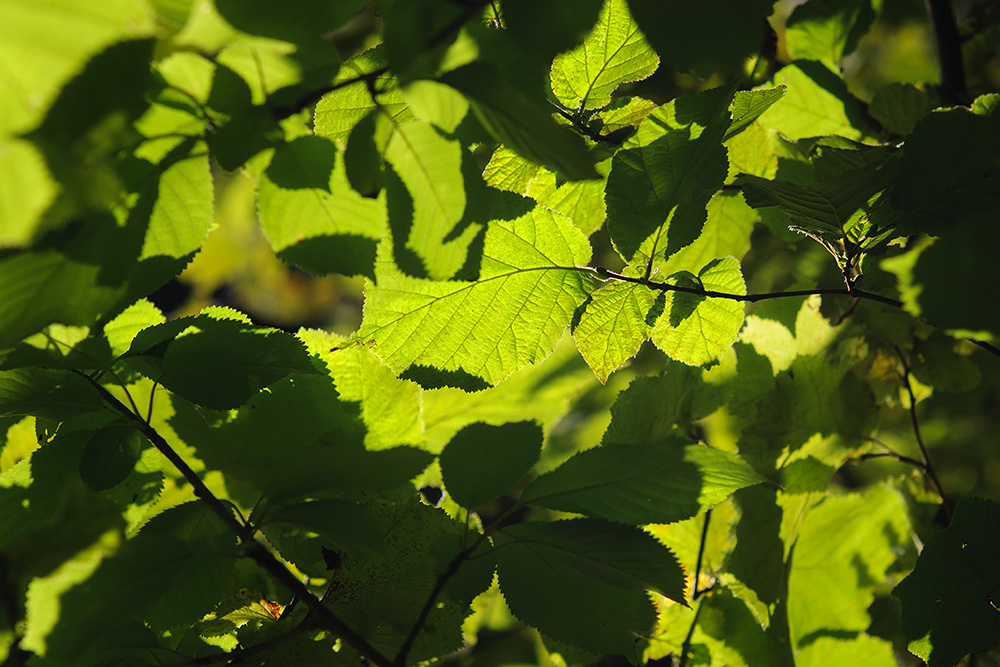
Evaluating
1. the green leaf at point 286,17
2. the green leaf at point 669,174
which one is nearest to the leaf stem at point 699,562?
the green leaf at point 669,174

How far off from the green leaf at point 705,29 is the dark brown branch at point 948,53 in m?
0.93

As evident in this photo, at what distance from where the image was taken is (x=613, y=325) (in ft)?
2.42

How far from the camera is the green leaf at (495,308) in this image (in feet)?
2.42

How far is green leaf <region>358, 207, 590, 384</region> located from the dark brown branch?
2.69 ft

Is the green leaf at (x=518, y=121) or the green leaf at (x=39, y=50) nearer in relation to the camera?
the green leaf at (x=39, y=50)

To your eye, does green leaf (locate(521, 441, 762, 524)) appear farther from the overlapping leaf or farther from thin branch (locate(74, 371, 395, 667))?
thin branch (locate(74, 371, 395, 667))

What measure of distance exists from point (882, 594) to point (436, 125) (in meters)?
1.62

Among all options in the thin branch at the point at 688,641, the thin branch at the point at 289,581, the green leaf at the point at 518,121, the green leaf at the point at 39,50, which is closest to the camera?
the green leaf at the point at 39,50

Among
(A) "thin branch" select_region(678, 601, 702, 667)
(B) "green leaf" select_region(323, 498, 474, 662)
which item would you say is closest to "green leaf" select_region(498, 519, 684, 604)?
(B) "green leaf" select_region(323, 498, 474, 662)

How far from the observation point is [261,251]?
4.53 m

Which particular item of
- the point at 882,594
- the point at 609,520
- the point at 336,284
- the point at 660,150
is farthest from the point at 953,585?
the point at 336,284

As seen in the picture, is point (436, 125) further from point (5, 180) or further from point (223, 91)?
point (5, 180)

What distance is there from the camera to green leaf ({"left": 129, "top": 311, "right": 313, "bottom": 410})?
2.07 feet

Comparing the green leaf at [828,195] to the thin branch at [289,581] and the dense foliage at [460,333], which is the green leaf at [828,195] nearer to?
the dense foliage at [460,333]
